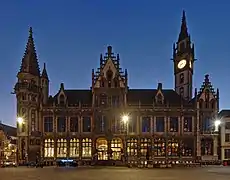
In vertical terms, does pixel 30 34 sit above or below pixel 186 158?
above

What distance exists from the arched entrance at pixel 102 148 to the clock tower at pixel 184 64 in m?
20.6

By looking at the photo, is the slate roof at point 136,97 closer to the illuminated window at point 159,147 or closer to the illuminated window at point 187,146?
the illuminated window at point 187,146

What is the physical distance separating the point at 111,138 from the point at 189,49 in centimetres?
2792

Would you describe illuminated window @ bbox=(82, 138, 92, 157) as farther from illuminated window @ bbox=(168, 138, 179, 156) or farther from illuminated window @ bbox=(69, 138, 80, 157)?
illuminated window @ bbox=(168, 138, 179, 156)

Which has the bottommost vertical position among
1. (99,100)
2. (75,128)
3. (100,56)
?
(75,128)

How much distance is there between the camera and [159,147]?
86.8 metres

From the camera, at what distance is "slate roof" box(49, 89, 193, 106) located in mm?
89081

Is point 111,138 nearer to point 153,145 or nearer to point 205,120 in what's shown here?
point 153,145

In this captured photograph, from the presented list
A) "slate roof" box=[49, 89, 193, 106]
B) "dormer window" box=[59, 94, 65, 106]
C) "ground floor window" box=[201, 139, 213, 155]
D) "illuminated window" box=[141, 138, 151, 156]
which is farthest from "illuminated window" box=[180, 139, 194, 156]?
"dormer window" box=[59, 94, 65, 106]

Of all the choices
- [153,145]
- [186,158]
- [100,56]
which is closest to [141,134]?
[153,145]

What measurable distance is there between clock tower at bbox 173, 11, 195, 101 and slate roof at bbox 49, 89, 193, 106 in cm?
282

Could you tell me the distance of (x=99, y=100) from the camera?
87.8 m

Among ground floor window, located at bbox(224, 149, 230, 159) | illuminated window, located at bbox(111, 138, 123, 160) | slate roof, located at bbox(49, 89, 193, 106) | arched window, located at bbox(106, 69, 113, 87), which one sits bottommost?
ground floor window, located at bbox(224, 149, 230, 159)

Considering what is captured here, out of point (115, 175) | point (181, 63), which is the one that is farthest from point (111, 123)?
point (115, 175)
